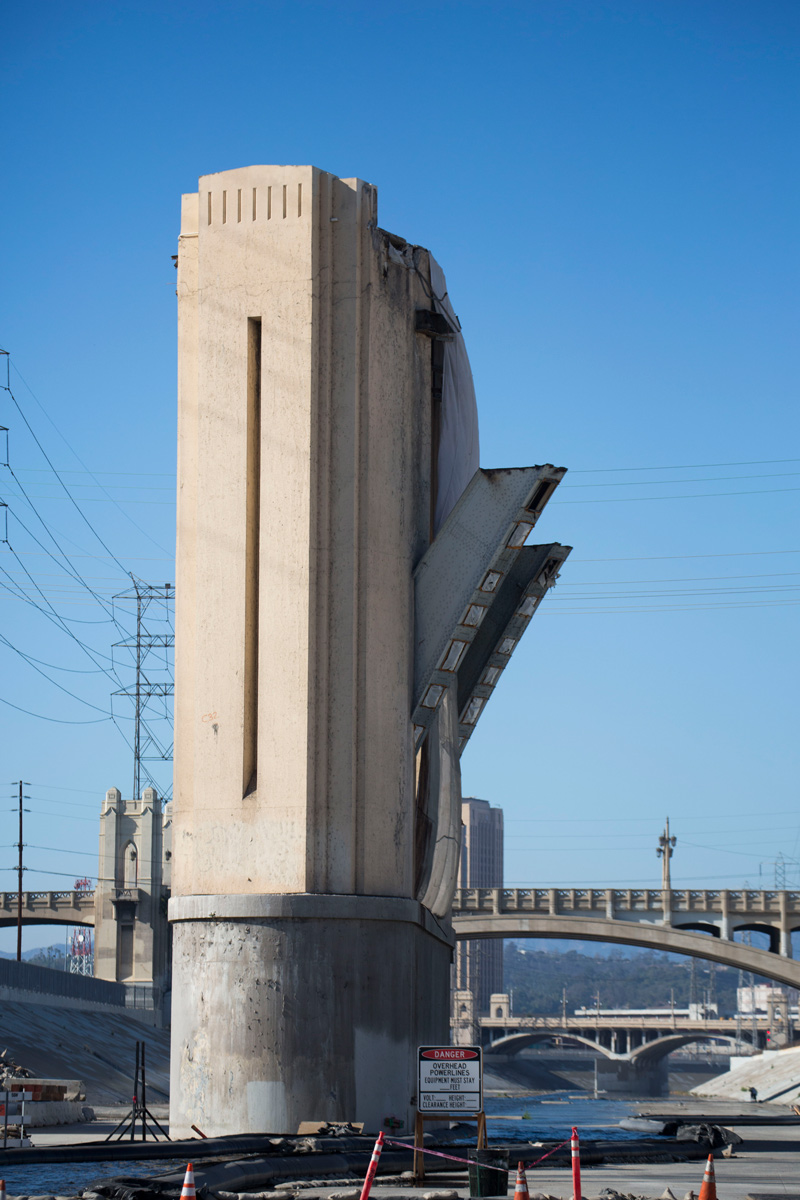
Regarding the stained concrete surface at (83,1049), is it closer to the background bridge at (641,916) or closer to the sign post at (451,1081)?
the background bridge at (641,916)

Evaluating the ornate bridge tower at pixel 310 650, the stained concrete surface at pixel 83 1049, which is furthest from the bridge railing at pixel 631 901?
the ornate bridge tower at pixel 310 650

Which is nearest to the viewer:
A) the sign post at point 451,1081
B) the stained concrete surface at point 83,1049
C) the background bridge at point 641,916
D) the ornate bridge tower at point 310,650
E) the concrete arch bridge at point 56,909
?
the sign post at point 451,1081

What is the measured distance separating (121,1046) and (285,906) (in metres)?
49.7

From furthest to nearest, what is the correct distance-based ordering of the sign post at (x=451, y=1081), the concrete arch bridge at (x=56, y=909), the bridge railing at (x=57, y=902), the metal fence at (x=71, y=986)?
1. the bridge railing at (x=57, y=902)
2. the concrete arch bridge at (x=56, y=909)
3. the metal fence at (x=71, y=986)
4. the sign post at (x=451, y=1081)

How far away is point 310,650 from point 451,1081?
818cm

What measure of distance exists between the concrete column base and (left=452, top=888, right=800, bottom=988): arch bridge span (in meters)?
77.3

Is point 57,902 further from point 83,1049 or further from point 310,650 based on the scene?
point 310,650

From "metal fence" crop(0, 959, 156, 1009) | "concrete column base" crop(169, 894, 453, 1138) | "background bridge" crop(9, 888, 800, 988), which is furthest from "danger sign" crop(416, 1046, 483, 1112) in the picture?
"background bridge" crop(9, 888, 800, 988)

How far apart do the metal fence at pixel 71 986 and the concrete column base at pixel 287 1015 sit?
39.1m

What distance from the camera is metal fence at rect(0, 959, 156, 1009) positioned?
61.4m

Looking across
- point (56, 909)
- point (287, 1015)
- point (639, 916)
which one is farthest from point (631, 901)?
point (287, 1015)

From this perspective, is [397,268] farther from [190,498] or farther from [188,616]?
[188,616]

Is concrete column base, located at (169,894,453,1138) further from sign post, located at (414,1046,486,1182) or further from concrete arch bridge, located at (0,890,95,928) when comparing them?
concrete arch bridge, located at (0,890,95,928)

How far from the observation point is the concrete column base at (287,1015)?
68.3 ft
